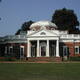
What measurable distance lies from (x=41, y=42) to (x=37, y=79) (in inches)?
1945

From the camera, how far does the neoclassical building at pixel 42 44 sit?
217ft

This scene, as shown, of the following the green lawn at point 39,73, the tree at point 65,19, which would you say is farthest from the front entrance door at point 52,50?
the green lawn at point 39,73

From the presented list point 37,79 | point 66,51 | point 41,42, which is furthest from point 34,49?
point 37,79

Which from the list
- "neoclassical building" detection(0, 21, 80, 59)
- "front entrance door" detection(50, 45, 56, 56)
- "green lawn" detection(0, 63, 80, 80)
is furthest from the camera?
"front entrance door" detection(50, 45, 56, 56)

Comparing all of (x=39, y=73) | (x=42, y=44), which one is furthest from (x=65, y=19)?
(x=39, y=73)

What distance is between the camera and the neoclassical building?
217 feet

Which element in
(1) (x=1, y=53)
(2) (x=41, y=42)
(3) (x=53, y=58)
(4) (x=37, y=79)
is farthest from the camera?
(1) (x=1, y=53)

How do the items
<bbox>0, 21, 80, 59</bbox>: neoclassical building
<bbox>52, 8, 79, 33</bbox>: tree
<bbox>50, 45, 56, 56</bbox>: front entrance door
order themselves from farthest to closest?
<bbox>52, 8, 79, 33</bbox>: tree, <bbox>50, 45, 56, 56</bbox>: front entrance door, <bbox>0, 21, 80, 59</bbox>: neoclassical building

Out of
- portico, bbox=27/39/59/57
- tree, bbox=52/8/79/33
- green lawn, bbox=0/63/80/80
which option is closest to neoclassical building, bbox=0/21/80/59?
portico, bbox=27/39/59/57

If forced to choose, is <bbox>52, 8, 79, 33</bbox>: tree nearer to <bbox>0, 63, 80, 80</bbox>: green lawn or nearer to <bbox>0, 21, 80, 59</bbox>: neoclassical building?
<bbox>0, 21, 80, 59</bbox>: neoclassical building

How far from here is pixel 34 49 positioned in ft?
227

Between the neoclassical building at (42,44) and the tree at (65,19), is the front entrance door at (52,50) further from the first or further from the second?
the tree at (65,19)

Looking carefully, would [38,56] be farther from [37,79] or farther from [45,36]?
[37,79]

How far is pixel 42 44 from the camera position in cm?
6794
